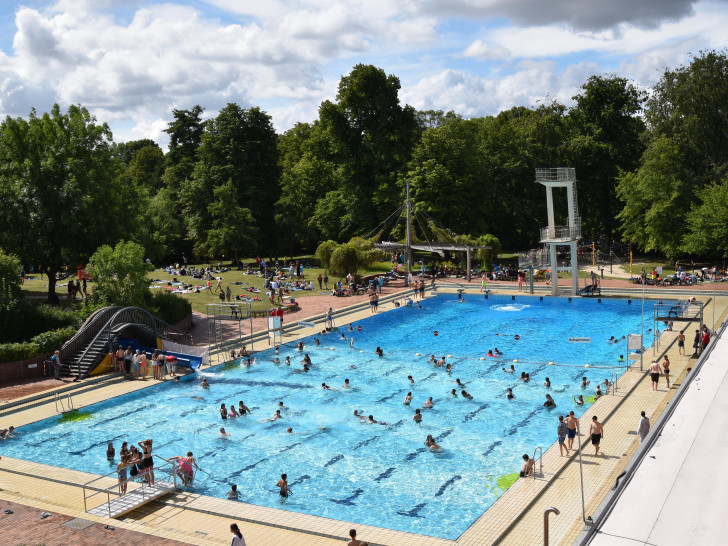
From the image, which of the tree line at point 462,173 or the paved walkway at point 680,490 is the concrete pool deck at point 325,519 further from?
the tree line at point 462,173

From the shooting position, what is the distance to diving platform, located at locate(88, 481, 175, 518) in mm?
15094

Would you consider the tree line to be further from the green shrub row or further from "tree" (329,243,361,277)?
the green shrub row

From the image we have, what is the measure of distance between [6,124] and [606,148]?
49823 millimetres

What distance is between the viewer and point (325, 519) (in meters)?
14.9

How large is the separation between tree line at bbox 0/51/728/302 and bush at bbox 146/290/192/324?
1588 cm

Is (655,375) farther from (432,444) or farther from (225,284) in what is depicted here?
(225,284)

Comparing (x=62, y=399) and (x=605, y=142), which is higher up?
(x=605, y=142)

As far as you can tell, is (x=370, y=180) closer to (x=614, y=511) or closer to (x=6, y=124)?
(x=6, y=124)

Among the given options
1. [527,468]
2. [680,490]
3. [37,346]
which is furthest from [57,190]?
[680,490]

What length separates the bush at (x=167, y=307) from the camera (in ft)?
107

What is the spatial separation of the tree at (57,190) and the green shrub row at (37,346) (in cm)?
789

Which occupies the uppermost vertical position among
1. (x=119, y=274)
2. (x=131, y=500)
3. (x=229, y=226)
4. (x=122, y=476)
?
(x=229, y=226)

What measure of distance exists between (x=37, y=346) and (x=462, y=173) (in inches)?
1563

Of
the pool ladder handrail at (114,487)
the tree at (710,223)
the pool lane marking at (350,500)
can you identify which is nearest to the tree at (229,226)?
the tree at (710,223)
